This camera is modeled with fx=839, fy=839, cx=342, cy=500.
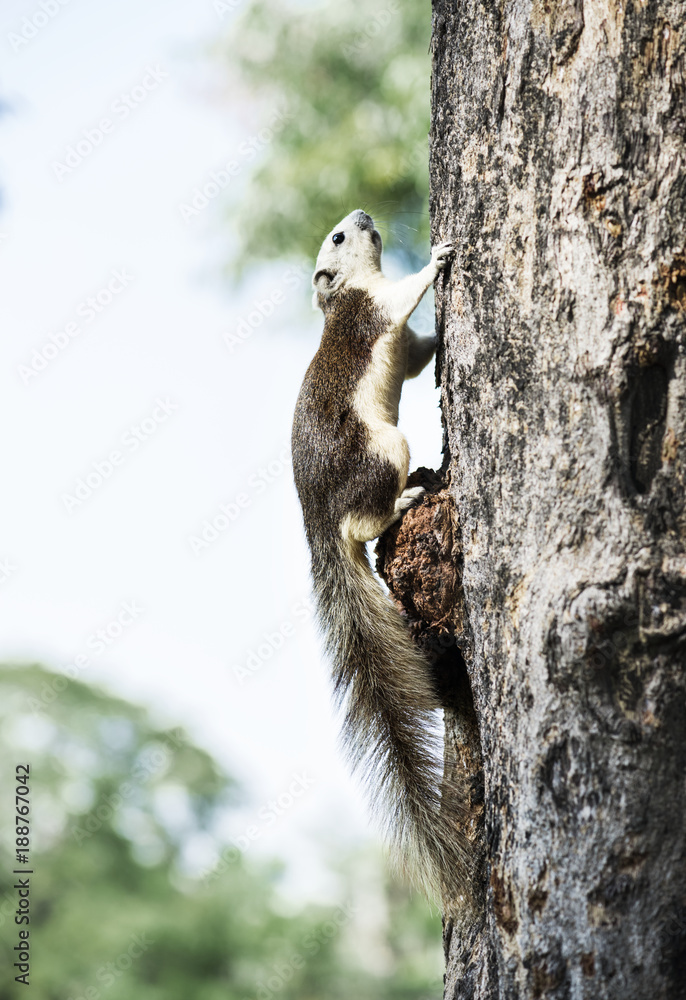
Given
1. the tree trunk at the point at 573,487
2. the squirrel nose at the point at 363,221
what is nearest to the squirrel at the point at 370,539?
the tree trunk at the point at 573,487

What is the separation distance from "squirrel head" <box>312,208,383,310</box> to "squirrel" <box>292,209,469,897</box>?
3.9 inches

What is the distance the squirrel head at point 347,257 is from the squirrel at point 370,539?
10cm

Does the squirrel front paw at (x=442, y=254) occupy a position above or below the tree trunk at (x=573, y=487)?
above

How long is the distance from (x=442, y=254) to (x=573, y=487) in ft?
2.11

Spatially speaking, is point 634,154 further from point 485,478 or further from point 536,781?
point 536,781

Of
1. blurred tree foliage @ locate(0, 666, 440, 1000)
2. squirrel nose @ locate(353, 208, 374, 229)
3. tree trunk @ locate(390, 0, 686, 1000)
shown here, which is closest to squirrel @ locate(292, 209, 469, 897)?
tree trunk @ locate(390, 0, 686, 1000)

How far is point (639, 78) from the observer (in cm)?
149

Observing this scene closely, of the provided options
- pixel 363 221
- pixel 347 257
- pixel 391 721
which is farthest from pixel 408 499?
pixel 363 221

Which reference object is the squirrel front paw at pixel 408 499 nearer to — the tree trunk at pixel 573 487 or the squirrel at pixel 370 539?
the squirrel at pixel 370 539

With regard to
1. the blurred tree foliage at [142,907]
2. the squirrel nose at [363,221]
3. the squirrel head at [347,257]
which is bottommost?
the blurred tree foliage at [142,907]

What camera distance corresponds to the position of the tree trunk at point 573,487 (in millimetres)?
1328

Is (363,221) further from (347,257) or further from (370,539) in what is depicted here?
(370,539)

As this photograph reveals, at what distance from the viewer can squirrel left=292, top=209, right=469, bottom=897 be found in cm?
178

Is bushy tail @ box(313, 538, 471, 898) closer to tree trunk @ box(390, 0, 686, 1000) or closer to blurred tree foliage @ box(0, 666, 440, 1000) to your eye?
tree trunk @ box(390, 0, 686, 1000)
